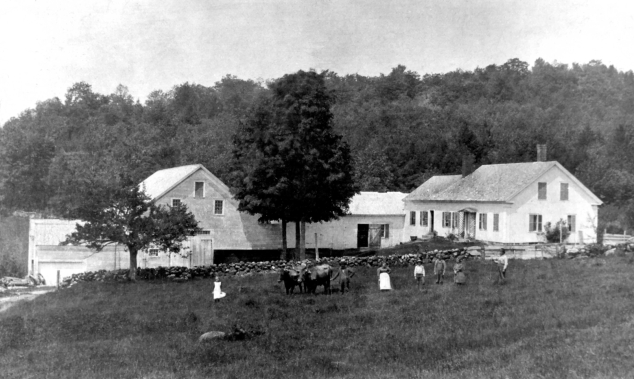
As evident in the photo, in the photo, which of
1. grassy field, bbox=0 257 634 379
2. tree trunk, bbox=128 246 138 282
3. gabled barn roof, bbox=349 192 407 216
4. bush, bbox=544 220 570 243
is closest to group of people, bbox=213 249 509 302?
grassy field, bbox=0 257 634 379

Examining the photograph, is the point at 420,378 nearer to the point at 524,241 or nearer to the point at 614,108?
the point at 524,241

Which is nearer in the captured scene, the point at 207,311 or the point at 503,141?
the point at 207,311

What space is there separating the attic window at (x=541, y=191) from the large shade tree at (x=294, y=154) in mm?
13021

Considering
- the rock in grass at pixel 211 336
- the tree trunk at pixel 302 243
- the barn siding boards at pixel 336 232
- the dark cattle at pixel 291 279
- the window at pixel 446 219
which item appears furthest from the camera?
the barn siding boards at pixel 336 232

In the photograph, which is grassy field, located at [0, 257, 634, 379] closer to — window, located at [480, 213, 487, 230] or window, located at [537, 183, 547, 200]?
window, located at [537, 183, 547, 200]

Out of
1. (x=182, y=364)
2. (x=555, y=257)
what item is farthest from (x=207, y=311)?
(x=555, y=257)

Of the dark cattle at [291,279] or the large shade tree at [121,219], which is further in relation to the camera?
the large shade tree at [121,219]

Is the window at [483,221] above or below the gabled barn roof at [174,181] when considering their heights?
below

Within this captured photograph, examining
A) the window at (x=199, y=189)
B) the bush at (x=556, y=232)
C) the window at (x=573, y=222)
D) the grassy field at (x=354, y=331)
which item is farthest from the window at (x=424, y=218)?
the grassy field at (x=354, y=331)

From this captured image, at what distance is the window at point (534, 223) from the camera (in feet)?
152

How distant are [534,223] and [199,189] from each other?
23.7 meters

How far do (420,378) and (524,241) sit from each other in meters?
34.2

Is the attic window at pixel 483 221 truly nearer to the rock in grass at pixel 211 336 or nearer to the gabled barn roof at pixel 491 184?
the gabled barn roof at pixel 491 184

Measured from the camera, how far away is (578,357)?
14562mm
